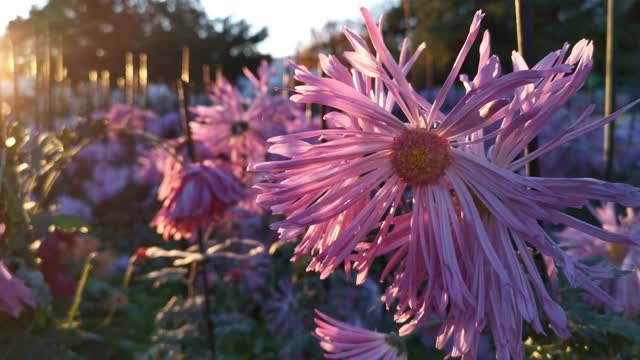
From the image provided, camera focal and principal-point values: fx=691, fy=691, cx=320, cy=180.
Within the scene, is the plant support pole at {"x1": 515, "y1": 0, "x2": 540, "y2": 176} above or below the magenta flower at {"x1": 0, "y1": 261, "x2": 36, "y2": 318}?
above

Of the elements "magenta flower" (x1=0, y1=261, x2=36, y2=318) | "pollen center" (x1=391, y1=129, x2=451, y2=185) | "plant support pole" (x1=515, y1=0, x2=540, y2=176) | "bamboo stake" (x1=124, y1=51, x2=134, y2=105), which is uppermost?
"bamboo stake" (x1=124, y1=51, x2=134, y2=105)

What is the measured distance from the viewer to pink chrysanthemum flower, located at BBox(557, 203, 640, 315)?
1.18 meters

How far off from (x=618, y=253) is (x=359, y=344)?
844mm

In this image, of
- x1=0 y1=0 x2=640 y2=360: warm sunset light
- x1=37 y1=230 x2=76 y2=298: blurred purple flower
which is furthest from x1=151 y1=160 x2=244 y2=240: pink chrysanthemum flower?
x1=37 y1=230 x2=76 y2=298: blurred purple flower

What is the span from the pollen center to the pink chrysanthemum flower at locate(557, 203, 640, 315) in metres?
0.51

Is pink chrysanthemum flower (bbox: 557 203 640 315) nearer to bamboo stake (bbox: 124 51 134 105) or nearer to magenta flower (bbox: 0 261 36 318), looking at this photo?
magenta flower (bbox: 0 261 36 318)

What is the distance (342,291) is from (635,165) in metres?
2.33

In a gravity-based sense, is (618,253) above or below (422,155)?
below

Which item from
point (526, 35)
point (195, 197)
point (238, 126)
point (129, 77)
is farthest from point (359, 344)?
point (129, 77)

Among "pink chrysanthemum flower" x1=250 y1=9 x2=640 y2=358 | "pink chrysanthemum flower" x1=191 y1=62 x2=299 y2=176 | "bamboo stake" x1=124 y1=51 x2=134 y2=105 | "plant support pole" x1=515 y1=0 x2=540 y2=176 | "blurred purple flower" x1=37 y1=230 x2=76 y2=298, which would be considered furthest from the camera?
"bamboo stake" x1=124 y1=51 x2=134 y2=105

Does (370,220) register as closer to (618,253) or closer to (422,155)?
(422,155)

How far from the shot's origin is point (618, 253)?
1.47 m

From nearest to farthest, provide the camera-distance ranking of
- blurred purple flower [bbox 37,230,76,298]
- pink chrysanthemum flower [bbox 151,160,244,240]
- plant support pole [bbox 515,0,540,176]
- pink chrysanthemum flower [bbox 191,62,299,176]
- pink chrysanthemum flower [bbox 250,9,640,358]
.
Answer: pink chrysanthemum flower [bbox 250,9,640,358], plant support pole [bbox 515,0,540,176], blurred purple flower [bbox 37,230,76,298], pink chrysanthemum flower [bbox 151,160,244,240], pink chrysanthemum flower [bbox 191,62,299,176]

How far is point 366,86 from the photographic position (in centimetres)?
78
